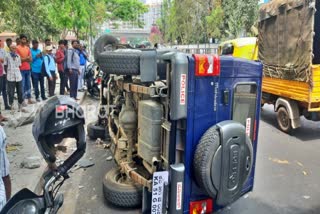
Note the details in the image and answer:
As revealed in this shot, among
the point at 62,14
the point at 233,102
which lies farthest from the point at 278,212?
the point at 62,14

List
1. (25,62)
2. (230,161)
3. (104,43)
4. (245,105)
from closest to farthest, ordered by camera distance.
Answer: (230,161), (245,105), (104,43), (25,62)

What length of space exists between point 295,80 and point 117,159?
168 inches

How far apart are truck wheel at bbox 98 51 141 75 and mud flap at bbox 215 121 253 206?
0.99 m

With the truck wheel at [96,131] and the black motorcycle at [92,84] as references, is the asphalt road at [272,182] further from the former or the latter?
the black motorcycle at [92,84]

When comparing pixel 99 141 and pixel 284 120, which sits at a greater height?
pixel 284 120

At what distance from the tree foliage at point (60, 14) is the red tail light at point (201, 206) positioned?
6.05 meters

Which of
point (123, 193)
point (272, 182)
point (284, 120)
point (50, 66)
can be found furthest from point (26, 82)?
point (272, 182)

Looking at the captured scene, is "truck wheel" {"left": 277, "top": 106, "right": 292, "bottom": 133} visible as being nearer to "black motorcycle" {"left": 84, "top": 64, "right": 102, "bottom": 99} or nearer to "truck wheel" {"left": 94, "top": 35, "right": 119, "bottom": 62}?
"truck wheel" {"left": 94, "top": 35, "right": 119, "bottom": 62}

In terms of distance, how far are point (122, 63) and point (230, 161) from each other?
54.3 inches

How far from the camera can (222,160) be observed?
257cm

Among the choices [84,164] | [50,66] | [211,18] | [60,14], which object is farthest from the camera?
→ [211,18]

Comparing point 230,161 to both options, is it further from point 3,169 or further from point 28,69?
point 28,69

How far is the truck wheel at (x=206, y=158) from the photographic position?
99.4 inches

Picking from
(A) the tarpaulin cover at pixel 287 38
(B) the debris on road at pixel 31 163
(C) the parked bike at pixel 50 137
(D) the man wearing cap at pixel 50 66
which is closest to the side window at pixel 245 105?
(C) the parked bike at pixel 50 137
